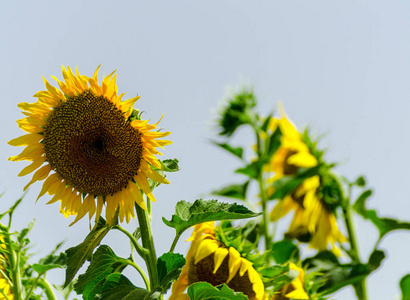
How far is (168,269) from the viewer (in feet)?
4.15

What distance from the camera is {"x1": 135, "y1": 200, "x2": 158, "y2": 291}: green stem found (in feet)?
4.23

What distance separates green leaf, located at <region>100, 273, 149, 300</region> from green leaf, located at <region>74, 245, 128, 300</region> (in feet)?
0.10

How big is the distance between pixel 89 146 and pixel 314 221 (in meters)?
1.35

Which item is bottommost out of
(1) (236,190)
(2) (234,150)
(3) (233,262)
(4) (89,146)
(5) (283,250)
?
(3) (233,262)

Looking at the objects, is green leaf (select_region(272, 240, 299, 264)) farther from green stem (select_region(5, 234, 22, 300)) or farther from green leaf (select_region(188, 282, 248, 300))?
green stem (select_region(5, 234, 22, 300))

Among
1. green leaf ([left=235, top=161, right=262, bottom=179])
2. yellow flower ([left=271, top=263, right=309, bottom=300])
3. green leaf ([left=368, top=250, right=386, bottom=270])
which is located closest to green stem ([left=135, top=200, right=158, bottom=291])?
yellow flower ([left=271, top=263, right=309, bottom=300])

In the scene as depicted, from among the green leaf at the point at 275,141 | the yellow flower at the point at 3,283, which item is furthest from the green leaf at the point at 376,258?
the yellow flower at the point at 3,283

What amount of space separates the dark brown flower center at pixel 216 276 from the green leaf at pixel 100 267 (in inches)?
10.6

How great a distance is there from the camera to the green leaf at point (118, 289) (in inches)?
49.3

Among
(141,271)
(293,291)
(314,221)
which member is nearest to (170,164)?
(141,271)

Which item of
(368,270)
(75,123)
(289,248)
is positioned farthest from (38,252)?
(368,270)

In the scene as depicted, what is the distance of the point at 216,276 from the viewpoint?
1.59 metres

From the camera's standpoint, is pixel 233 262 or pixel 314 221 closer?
pixel 233 262

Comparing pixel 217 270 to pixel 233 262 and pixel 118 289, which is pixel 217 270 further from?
pixel 118 289
